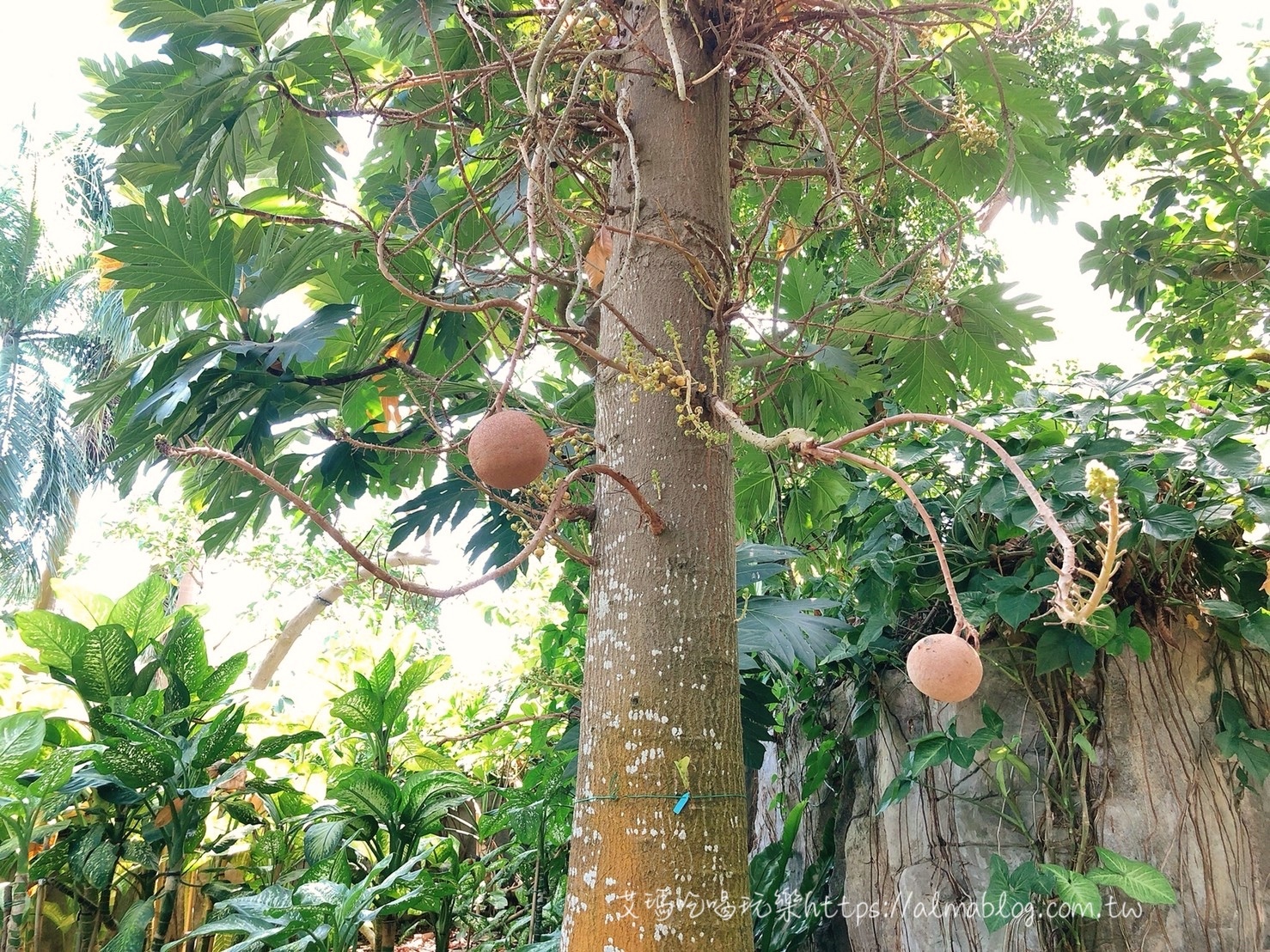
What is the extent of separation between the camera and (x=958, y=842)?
1842 millimetres

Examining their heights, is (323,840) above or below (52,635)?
below

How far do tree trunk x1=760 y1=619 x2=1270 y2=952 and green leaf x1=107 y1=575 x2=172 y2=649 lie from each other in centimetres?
216

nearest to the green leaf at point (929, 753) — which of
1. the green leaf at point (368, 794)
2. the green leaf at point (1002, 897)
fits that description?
the green leaf at point (1002, 897)

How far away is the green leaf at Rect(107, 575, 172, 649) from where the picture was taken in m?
2.60

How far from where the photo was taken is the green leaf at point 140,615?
260 centimetres

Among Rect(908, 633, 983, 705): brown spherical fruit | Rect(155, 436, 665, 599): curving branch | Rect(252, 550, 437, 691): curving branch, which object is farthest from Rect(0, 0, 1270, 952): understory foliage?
Rect(252, 550, 437, 691): curving branch

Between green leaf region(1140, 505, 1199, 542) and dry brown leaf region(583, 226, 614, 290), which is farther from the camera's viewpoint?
dry brown leaf region(583, 226, 614, 290)

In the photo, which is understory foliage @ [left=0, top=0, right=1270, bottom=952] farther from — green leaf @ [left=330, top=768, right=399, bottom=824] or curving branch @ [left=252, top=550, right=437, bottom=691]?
curving branch @ [left=252, top=550, right=437, bottom=691]

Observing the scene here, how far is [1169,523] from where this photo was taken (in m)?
1.55

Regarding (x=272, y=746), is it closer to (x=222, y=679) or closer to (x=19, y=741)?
(x=222, y=679)

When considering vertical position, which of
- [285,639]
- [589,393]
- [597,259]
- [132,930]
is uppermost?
[285,639]

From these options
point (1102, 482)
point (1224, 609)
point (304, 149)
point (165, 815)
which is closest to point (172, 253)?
point (304, 149)

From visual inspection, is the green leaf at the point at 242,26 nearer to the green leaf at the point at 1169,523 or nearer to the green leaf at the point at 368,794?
the green leaf at the point at 368,794

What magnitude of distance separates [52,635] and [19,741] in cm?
43
